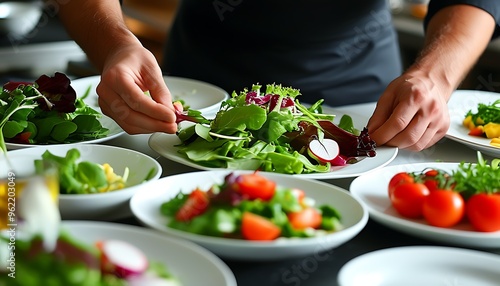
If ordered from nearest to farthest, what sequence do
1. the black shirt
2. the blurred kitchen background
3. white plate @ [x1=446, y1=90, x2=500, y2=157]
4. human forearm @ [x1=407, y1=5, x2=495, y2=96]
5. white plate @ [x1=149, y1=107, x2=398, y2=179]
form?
1. white plate @ [x1=149, y1=107, x2=398, y2=179]
2. white plate @ [x1=446, y1=90, x2=500, y2=157]
3. human forearm @ [x1=407, y1=5, x2=495, y2=96]
4. the black shirt
5. the blurred kitchen background

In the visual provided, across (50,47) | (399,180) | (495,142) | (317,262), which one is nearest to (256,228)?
(317,262)

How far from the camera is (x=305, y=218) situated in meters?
1.02

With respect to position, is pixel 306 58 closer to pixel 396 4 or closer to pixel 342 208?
pixel 342 208

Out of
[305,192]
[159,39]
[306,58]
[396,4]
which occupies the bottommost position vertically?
[159,39]

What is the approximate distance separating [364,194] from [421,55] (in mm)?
684

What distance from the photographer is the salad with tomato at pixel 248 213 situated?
0.97 meters

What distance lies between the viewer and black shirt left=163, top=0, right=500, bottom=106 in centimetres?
207

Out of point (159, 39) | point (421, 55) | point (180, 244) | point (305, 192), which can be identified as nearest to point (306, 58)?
point (421, 55)

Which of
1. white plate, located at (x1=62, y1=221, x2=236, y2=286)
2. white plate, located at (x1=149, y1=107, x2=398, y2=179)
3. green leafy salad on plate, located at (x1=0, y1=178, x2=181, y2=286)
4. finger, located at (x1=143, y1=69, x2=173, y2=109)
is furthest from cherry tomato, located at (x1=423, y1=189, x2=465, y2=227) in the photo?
finger, located at (x1=143, y1=69, x2=173, y2=109)

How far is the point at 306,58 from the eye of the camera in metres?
2.11

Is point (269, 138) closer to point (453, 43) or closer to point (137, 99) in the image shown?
point (137, 99)

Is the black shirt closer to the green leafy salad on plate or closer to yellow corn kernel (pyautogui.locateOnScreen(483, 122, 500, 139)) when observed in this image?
yellow corn kernel (pyautogui.locateOnScreen(483, 122, 500, 139))

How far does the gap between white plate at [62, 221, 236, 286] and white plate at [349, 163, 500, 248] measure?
31 cm

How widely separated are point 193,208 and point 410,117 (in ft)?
2.18
